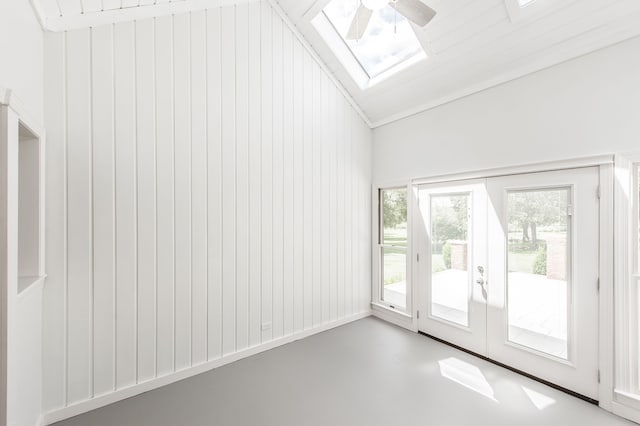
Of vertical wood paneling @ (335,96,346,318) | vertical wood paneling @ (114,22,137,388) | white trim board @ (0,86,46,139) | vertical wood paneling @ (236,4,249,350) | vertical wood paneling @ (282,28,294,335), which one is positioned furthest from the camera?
vertical wood paneling @ (335,96,346,318)

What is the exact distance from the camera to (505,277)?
2686 millimetres

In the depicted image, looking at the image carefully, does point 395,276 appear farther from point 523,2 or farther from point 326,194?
point 523,2

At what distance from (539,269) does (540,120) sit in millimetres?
1295

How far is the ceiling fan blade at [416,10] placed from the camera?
2.05m

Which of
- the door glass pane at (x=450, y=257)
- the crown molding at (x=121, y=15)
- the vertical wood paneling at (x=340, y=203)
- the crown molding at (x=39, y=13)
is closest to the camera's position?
the crown molding at (x=39, y=13)

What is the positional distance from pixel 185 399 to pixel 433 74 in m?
3.80

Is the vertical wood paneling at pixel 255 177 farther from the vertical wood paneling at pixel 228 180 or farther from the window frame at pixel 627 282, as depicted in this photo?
the window frame at pixel 627 282

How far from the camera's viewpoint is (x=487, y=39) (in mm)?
2521

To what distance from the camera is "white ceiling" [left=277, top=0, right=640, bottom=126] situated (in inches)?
81.7

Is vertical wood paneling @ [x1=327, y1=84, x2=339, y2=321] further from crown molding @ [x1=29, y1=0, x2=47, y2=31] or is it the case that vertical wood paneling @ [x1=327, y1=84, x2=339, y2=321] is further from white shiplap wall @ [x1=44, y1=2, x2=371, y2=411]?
crown molding @ [x1=29, y1=0, x2=47, y2=31]

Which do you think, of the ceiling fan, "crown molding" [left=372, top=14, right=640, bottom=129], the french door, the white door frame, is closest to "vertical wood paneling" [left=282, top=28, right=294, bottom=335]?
the ceiling fan

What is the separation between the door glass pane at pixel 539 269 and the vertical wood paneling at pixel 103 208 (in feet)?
11.2

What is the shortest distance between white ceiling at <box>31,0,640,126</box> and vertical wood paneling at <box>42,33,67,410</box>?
289 millimetres

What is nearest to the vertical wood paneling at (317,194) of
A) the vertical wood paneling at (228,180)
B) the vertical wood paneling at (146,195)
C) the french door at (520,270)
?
the vertical wood paneling at (228,180)
